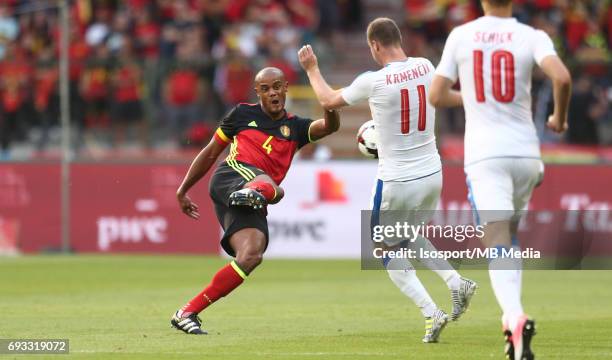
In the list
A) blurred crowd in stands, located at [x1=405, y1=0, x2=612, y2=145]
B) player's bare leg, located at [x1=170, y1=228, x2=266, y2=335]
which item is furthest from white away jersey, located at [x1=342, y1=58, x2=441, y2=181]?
blurred crowd in stands, located at [x1=405, y1=0, x2=612, y2=145]

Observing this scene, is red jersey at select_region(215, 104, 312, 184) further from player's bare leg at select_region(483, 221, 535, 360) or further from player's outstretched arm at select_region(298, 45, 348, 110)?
player's bare leg at select_region(483, 221, 535, 360)

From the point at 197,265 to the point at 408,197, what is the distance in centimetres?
1013

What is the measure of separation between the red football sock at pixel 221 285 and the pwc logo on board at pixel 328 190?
37.0 ft

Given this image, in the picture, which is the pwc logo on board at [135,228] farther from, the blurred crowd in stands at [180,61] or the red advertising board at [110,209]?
the blurred crowd in stands at [180,61]

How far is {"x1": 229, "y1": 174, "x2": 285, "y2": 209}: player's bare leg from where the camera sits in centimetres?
1099

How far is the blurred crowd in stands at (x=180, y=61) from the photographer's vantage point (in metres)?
23.7

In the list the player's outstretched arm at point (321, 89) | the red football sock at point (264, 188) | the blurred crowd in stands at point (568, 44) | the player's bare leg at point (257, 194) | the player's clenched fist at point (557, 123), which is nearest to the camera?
the player's clenched fist at point (557, 123)

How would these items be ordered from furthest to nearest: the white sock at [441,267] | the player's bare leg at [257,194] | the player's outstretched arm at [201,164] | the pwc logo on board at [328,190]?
the pwc logo on board at [328,190] < the player's outstretched arm at [201,164] < the player's bare leg at [257,194] < the white sock at [441,267]

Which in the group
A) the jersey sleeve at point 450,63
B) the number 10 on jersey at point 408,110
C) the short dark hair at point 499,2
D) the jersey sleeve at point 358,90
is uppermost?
the short dark hair at point 499,2

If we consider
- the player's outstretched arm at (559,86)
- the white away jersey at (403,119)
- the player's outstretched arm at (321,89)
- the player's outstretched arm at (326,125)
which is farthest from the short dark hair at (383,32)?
the player's outstretched arm at (559,86)

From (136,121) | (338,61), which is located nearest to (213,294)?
(136,121)

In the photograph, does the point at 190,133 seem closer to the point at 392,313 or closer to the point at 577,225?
the point at 577,225

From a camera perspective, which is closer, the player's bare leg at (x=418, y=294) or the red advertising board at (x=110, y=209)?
the player's bare leg at (x=418, y=294)

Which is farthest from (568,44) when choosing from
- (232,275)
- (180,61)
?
(232,275)
